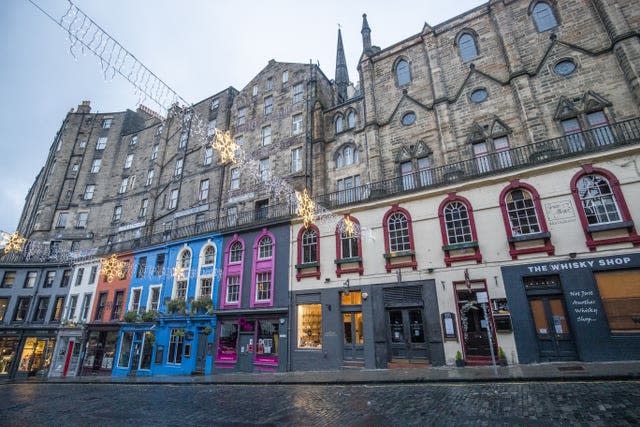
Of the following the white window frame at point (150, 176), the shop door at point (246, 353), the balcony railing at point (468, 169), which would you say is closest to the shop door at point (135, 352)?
the balcony railing at point (468, 169)

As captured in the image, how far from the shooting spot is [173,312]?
72.4 ft

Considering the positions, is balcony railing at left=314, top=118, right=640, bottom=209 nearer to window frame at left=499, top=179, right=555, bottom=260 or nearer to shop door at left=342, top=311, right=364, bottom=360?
window frame at left=499, top=179, right=555, bottom=260

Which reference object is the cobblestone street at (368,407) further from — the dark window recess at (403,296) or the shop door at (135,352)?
the shop door at (135,352)

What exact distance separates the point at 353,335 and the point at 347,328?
0.50 metres

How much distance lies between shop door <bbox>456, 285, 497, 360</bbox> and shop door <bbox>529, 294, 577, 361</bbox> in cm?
191

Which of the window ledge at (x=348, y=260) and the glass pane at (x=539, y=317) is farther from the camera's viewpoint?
the window ledge at (x=348, y=260)

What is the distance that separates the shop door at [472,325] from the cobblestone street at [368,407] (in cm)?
411

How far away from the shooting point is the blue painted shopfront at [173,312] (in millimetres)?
20531

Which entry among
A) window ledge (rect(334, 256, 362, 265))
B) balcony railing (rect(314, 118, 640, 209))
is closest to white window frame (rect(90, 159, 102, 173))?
balcony railing (rect(314, 118, 640, 209))

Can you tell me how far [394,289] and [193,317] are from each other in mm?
13855

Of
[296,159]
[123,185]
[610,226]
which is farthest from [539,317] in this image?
[123,185]

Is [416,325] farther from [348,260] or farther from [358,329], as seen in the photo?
[348,260]

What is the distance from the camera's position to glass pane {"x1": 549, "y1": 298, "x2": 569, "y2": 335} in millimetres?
12207

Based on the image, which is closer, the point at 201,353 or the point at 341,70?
the point at 201,353
